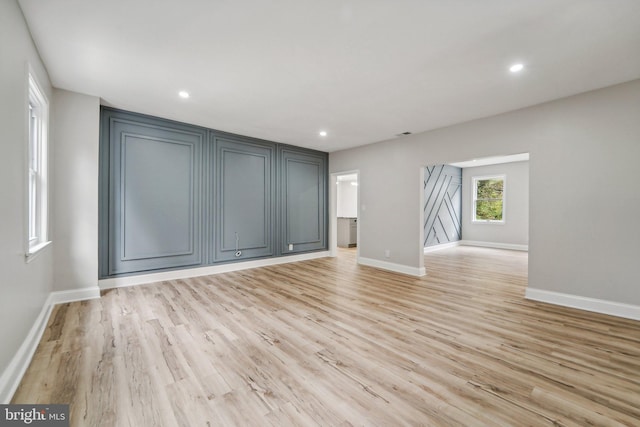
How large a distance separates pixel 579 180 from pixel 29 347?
5.81 metres

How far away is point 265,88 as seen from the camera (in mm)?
3188

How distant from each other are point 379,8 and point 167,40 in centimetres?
178

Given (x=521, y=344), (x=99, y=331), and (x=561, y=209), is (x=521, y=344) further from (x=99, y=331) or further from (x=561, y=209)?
(x=99, y=331)

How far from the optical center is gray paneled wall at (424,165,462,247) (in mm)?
7797

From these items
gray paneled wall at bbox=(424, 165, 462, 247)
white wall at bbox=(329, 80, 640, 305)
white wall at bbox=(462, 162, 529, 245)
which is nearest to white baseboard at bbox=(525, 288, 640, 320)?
white wall at bbox=(329, 80, 640, 305)

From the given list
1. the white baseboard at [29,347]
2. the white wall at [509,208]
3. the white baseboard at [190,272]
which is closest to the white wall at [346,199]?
the white wall at [509,208]

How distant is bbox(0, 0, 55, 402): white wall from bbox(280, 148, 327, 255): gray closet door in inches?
157

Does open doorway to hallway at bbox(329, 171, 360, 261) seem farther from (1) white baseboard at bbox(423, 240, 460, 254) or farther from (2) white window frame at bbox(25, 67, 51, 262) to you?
(2) white window frame at bbox(25, 67, 51, 262)

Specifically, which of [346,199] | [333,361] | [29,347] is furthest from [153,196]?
[346,199]

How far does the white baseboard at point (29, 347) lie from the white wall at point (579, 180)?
17.1 feet

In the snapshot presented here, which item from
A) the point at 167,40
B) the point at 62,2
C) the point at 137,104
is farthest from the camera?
the point at 137,104

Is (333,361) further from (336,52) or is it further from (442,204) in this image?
(442,204)

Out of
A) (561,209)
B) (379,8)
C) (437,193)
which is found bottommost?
(561,209)

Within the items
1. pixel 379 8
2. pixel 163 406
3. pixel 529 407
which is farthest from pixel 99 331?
pixel 379 8
